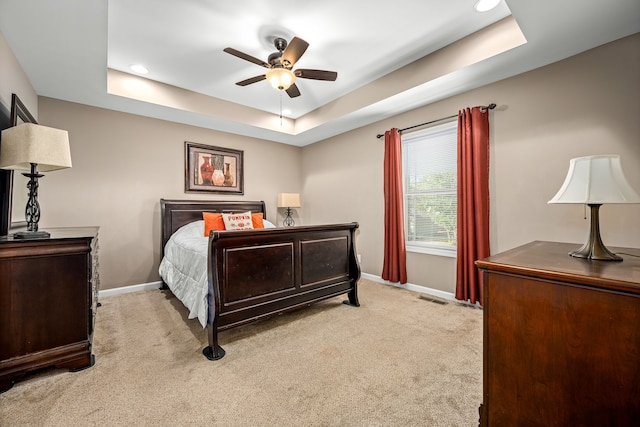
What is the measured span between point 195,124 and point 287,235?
2.84 metres

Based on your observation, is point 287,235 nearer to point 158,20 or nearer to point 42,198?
point 158,20

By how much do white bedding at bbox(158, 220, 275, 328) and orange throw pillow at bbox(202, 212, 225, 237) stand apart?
0.08 meters

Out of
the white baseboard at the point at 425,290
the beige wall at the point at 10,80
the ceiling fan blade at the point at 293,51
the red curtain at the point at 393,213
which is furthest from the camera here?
the red curtain at the point at 393,213

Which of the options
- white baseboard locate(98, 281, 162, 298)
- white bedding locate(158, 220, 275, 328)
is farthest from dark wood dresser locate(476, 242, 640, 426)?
white baseboard locate(98, 281, 162, 298)

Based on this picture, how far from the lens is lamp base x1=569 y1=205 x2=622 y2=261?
49.3 inches

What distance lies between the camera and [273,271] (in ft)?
8.30

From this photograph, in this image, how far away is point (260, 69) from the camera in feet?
10.8

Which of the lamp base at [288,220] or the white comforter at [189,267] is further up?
the lamp base at [288,220]

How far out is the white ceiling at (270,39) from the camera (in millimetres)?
2002

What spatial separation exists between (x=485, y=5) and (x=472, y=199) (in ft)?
5.91

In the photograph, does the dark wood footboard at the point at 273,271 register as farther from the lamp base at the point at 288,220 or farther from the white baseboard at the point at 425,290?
the lamp base at the point at 288,220

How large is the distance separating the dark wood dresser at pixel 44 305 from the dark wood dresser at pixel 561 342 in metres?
2.54

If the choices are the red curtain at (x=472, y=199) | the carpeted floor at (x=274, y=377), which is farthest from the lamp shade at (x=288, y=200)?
the red curtain at (x=472, y=199)

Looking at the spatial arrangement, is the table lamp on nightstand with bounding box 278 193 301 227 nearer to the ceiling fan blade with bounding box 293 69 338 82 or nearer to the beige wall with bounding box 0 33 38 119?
the ceiling fan blade with bounding box 293 69 338 82
